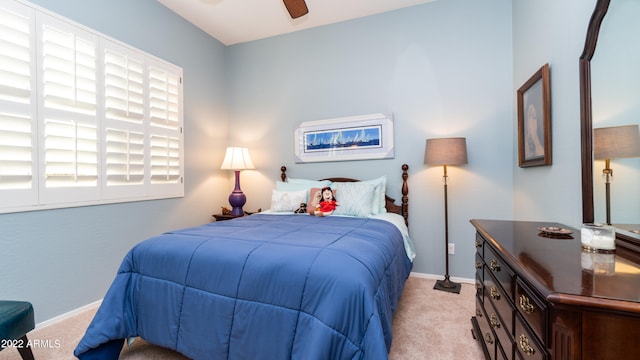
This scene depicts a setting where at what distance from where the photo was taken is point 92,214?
2383mm

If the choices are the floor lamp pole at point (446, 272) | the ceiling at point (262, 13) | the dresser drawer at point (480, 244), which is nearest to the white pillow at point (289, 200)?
the floor lamp pole at point (446, 272)

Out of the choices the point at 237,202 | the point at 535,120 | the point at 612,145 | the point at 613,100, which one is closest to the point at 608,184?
the point at 612,145

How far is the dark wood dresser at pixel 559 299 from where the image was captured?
0.68m

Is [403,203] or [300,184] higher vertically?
[300,184]

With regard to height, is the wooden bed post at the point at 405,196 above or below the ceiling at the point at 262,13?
below

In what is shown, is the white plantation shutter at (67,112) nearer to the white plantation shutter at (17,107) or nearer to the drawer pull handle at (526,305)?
the white plantation shutter at (17,107)

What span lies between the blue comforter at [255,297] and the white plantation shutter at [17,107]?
3.51 ft

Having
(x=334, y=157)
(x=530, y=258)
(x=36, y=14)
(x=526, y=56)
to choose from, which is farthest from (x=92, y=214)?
(x=526, y=56)

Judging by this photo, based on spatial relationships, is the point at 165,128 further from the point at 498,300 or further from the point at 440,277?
the point at 440,277

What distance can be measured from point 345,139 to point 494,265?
2.23m

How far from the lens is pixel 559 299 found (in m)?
0.70

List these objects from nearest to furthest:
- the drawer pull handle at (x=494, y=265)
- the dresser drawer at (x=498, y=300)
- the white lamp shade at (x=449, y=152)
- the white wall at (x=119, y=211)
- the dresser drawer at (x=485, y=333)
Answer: the dresser drawer at (x=498, y=300)
the drawer pull handle at (x=494, y=265)
the dresser drawer at (x=485, y=333)
the white wall at (x=119, y=211)
the white lamp shade at (x=449, y=152)

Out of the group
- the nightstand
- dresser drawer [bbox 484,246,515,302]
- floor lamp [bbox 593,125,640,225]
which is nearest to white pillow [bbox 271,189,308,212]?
the nightstand

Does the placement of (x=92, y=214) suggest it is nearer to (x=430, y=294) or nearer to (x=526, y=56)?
(x=430, y=294)
